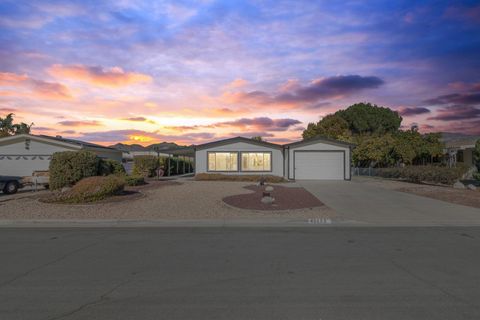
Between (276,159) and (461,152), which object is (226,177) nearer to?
(276,159)

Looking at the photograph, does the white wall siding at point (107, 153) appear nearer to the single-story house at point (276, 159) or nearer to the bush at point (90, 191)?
the single-story house at point (276, 159)

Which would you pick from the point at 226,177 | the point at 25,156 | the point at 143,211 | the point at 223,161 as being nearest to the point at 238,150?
the point at 223,161

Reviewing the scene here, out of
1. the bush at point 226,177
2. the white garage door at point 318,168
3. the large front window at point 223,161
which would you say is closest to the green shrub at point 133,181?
the bush at point 226,177

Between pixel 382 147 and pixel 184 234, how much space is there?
37.4 meters

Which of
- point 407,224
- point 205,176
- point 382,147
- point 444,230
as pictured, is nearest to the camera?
point 444,230

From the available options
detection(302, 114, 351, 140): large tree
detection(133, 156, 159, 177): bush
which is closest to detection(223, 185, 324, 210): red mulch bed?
detection(133, 156, 159, 177): bush

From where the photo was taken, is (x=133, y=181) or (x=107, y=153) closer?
(x=133, y=181)

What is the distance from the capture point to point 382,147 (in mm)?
43906

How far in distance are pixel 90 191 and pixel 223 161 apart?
17.9 m

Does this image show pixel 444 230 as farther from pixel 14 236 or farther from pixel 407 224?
pixel 14 236

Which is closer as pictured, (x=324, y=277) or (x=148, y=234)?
(x=324, y=277)

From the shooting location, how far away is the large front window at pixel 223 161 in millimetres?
33625

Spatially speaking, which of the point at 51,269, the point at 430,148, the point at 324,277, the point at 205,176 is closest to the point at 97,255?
the point at 51,269

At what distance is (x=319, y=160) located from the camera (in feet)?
110
